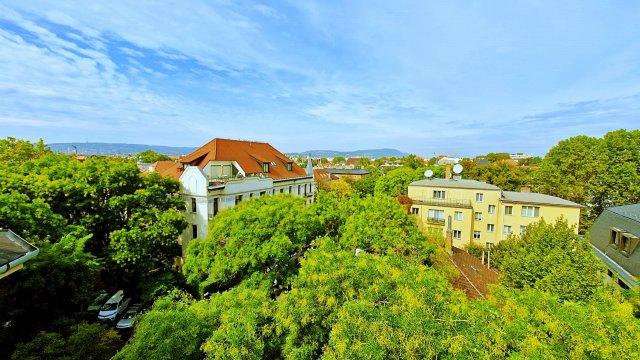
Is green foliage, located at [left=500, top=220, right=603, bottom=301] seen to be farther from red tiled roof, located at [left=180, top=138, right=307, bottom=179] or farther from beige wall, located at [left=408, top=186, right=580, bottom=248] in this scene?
red tiled roof, located at [left=180, top=138, right=307, bottom=179]

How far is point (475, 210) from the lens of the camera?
37688 mm

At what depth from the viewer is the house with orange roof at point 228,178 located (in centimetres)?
2655

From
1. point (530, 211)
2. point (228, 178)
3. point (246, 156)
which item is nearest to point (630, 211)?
point (530, 211)

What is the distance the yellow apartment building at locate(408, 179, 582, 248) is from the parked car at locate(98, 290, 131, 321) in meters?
33.2

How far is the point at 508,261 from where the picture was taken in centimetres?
1719

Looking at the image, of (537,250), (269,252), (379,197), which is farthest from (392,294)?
(379,197)

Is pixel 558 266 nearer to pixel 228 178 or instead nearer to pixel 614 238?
pixel 614 238

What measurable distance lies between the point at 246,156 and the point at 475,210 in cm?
3083

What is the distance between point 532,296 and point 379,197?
14.3 m

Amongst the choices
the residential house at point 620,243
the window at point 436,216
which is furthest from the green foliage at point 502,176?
the residential house at point 620,243

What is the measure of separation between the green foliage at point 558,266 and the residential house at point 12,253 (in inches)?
698

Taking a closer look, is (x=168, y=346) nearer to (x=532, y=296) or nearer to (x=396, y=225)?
(x=532, y=296)

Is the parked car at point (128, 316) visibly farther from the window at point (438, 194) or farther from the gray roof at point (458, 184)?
the window at point (438, 194)

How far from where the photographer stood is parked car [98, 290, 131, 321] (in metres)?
21.5
